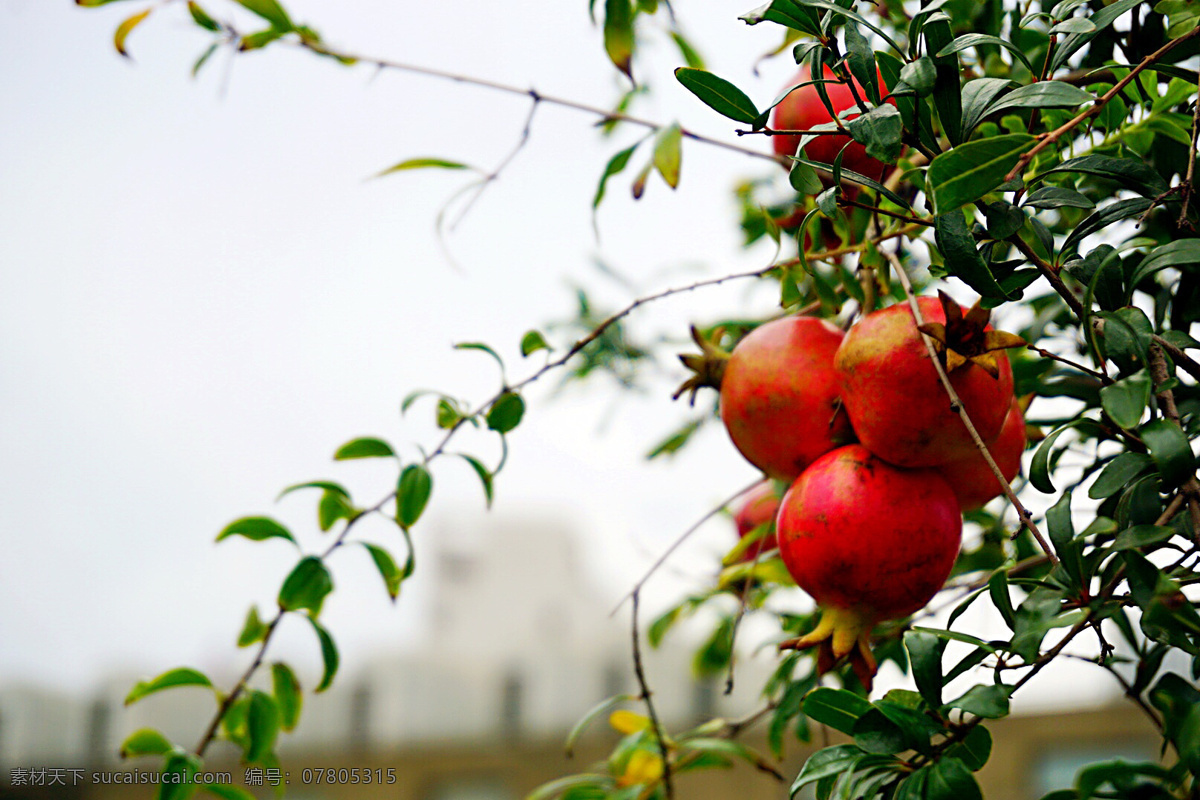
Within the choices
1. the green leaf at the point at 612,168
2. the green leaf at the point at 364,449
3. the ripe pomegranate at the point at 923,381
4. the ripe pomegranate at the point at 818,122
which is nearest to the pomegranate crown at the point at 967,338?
the ripe pomegranate at the point at 923,381

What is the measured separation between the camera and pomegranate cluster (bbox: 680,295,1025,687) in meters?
0.36

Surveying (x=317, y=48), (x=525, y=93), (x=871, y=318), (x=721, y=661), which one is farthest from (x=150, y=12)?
(x=721, y=661)

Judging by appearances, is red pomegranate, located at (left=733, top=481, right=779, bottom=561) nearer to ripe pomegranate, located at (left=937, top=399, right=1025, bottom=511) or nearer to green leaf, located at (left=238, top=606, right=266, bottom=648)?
ripe pomegranate, located at (left=937, top=399, right=1025, bottom=511)

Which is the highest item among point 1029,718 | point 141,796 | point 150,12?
point 150,12

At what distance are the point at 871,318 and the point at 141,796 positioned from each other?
647 cm

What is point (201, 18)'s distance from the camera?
1.89 ft

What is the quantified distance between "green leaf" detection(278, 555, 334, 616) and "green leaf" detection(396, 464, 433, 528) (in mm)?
62

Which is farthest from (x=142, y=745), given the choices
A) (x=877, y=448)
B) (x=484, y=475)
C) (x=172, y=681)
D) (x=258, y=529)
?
(x=877, y=448)

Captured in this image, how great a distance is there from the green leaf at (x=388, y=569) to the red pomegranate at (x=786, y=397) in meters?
0.25

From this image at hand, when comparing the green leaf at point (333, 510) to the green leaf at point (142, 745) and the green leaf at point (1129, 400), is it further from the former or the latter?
the green leaf at point (1129, 400)

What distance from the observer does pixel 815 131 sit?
0.97 ft

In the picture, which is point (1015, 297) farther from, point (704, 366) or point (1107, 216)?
point (704, 366)

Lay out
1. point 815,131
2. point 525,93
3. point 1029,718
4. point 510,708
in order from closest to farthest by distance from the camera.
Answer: point 815,131 → point 525,93 → point 1029,718 → point 510,708

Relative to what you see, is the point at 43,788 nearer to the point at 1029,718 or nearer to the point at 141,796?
the point at 141,796
